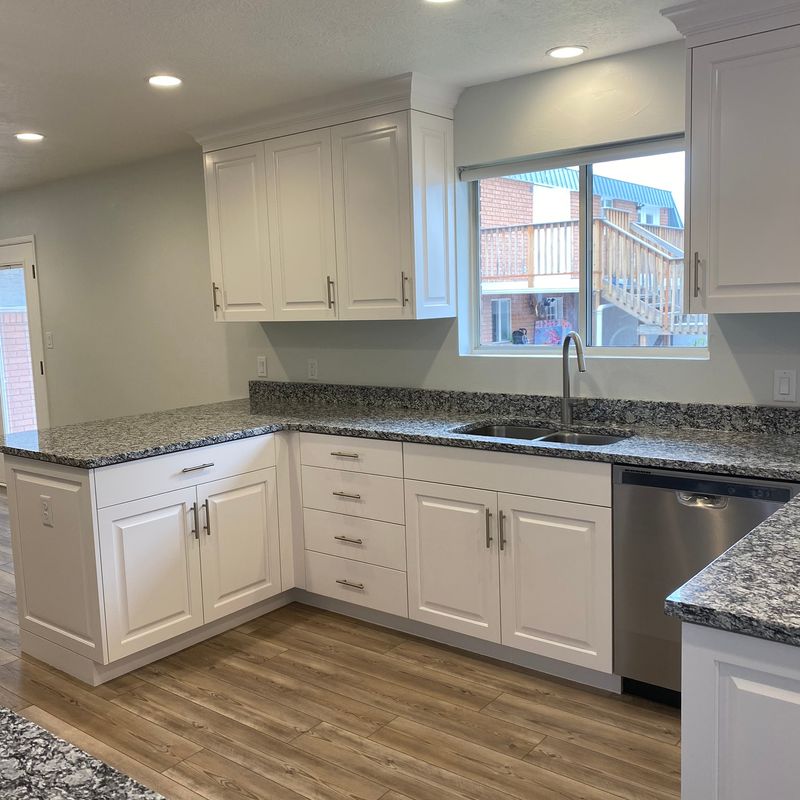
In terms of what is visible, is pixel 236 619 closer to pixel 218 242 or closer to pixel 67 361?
pixel 218 242

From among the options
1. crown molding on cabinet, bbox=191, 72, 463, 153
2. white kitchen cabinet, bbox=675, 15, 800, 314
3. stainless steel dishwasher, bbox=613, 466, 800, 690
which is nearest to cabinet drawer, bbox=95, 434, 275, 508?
crown molding on cabinet, bbox=191, 72, 463, 153

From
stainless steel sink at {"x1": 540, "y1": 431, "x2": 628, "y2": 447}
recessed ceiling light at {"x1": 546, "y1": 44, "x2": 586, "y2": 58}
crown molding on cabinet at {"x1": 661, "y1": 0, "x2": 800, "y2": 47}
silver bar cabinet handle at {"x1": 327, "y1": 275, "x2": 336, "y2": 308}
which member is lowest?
stainless steel sink at {"x1": 540, "y1": 431, "x2": 628, "y2": 447}

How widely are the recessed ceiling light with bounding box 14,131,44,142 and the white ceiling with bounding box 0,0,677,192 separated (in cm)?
22

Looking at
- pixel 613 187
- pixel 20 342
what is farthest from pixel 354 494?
pixel 20 342

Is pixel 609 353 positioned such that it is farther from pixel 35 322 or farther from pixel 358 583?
pixel 35 322

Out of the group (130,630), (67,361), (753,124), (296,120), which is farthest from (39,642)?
(753,124)

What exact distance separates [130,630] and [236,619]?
0.59 m

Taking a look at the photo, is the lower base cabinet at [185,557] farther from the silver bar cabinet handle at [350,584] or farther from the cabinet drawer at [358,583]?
the silver bar cabinet handle at [350,584]

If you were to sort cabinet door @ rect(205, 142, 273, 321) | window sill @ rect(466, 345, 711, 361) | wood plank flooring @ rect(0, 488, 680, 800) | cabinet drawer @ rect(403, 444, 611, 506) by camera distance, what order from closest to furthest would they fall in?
wood plank flooring @ rect(0, 488, 680, 800) → cabinet drawer @ rect(403, 444, 611, 506) → window sill @ rect(466, 345, 711, 361) → cabinet door @ rect(205, 142, 273, 321)

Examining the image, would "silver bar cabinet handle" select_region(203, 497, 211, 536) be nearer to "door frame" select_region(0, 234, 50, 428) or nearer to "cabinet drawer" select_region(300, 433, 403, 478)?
"cabinet drawer" select_region(300, 433, 403, 478)

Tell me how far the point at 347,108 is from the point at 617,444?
1.88 metres

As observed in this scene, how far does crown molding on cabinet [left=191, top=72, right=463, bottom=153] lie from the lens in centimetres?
332

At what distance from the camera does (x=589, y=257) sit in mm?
3369

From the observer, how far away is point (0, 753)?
93 centimetres
